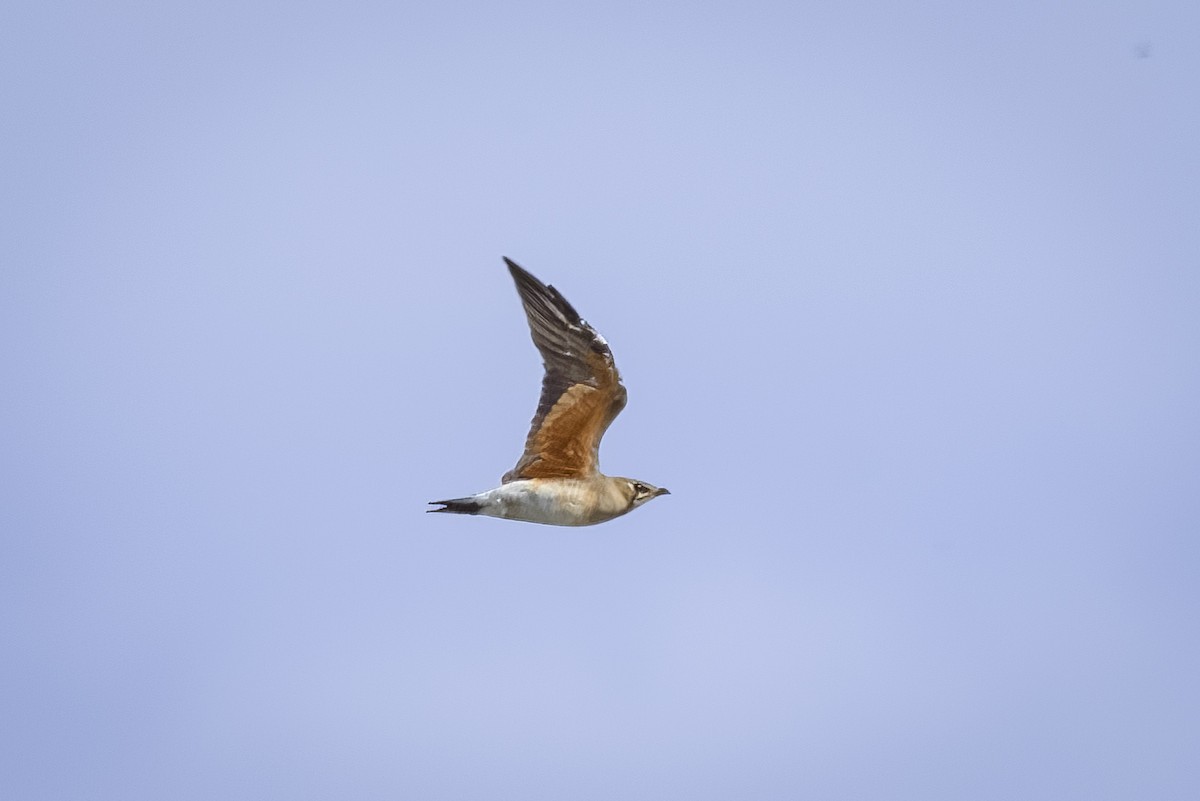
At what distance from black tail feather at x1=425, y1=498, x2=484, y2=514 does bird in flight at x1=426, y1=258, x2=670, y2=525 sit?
0.09 ft

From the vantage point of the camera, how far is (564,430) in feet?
92.7

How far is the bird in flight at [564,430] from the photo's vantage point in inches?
1092

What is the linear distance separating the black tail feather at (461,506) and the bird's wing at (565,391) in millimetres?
1233

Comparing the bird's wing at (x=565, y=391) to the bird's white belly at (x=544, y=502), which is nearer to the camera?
the bird's white belly at (x=544, y=502)

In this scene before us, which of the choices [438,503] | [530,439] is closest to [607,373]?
[530,439]

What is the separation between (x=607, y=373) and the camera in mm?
27922

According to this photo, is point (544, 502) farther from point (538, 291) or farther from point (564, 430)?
point (538, 291)

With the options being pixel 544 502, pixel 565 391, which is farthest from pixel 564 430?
pixel 544 502

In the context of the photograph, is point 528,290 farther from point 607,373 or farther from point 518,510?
point 518,510

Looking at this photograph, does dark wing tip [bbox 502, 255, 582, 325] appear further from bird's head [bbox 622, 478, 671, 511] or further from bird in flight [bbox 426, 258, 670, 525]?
bird's head [bbox 622, 478, 671, 511]

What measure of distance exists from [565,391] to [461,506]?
8.65ft

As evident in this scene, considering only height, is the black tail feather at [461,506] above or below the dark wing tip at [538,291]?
below

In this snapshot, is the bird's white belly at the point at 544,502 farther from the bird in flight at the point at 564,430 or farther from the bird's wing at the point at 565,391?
the bird's wing at the point at 565,391

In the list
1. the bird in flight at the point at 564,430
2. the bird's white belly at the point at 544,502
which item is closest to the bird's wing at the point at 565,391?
the bird in flight at the point at 564,430
